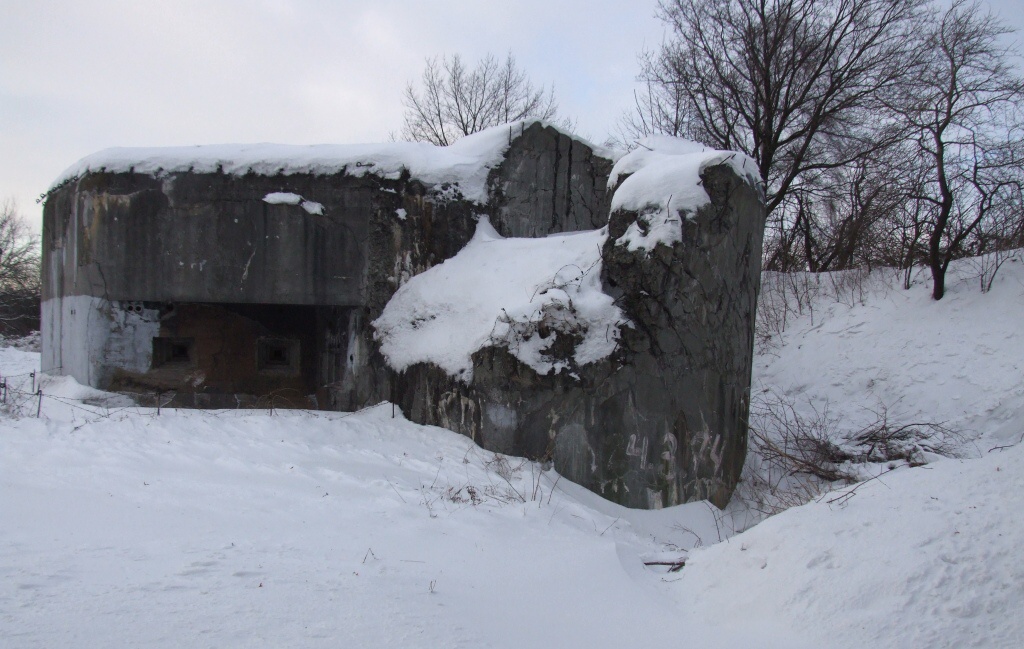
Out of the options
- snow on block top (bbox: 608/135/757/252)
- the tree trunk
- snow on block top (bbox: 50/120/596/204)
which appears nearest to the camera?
snow on block top (bbox: 608/135/757/252)

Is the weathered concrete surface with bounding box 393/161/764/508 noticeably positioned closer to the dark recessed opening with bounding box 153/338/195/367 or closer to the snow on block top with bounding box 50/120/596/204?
the snow on block top with bounding box 50/120/596/204

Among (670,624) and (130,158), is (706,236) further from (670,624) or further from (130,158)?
(130,158)

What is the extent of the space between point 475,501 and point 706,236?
3.26 metres

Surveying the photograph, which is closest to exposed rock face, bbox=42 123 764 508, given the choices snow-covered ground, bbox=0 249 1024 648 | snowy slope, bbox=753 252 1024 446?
snow-covered ground, bbox=0 249 1024 648

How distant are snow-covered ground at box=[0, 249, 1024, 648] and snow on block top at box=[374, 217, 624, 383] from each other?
3.27 feet

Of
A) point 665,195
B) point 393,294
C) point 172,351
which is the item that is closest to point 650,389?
point 665,195

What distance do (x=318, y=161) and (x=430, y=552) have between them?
538cm

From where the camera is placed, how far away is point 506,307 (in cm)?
636

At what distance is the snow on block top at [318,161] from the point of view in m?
7.44

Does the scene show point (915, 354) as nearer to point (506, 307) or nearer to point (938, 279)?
point (938, 279)

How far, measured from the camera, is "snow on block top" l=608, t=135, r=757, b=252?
6.00 m

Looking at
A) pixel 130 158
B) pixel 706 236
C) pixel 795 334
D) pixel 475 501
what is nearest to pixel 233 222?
pixel 130 158

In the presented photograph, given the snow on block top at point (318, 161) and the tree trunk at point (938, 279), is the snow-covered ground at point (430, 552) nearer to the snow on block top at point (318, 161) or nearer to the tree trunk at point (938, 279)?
the snow on block top at point (318, 161)

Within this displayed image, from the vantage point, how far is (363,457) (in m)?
5.64
